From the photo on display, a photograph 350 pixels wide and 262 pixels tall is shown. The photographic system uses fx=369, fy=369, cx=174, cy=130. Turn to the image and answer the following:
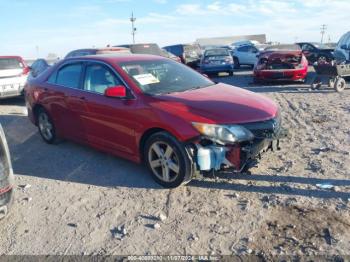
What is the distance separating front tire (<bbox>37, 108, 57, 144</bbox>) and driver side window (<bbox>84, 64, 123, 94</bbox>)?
1.37 meters

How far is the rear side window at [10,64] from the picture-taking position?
11641mm

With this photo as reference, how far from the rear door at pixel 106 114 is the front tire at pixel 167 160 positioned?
1.12 ft

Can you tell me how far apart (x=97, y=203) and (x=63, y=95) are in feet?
7.54

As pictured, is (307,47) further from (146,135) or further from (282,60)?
(146,135)

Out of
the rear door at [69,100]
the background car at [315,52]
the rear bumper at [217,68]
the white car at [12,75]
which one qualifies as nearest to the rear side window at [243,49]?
the background car at [315,52]

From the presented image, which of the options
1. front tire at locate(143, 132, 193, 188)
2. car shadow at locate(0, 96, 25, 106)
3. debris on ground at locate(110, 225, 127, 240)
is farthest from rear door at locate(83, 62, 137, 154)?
car shadow at locate(0, 96, 25, 106)

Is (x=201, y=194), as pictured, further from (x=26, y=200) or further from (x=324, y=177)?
(x=26, y=200)

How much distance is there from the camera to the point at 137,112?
4.72 meters

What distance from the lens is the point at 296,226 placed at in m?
3.60

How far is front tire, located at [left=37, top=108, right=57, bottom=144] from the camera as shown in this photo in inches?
257

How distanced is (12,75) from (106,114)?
7889mm

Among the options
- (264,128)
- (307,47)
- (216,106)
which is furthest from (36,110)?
(307,47)

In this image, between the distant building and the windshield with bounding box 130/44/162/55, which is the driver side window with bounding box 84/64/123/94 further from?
the distant building

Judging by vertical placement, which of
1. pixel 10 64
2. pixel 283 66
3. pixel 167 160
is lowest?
pixel 167 160
